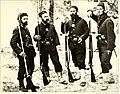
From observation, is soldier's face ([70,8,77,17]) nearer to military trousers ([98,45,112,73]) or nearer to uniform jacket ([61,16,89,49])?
uniform jacket ([61,16,89,49])

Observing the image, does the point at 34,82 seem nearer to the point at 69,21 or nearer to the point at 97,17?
the point at 69,21

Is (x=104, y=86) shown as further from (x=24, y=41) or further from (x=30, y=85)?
(x=24, y=41)

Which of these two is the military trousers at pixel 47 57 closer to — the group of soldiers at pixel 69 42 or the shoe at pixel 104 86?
the group of soldiers at pixel 69 42

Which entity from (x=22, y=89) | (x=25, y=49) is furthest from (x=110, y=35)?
(x=22, y=89)

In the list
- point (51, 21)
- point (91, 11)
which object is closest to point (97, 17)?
point (91, 11)

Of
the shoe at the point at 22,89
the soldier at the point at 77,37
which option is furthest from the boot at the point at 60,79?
the shoe at the point at 22,89

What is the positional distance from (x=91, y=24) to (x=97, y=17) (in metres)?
0.06

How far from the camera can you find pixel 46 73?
Result: 1.26 meters

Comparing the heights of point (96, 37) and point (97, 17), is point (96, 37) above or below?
below

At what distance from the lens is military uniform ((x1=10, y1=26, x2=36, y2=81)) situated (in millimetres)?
1268

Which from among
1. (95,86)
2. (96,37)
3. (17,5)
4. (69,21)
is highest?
(17,5)

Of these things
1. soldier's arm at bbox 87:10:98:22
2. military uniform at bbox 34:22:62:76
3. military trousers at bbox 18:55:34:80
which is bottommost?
military trousers at bbox 18:55:34:80

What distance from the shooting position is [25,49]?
1.27 meters

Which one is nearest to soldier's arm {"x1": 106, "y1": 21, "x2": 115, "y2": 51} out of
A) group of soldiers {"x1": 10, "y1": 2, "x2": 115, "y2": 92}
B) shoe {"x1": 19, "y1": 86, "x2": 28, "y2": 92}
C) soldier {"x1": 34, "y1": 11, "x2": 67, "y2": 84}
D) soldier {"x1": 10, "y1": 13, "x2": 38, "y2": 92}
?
group of soldiers {"x1": 10, "y1": 2, "x2": 115, "y2": 92}
